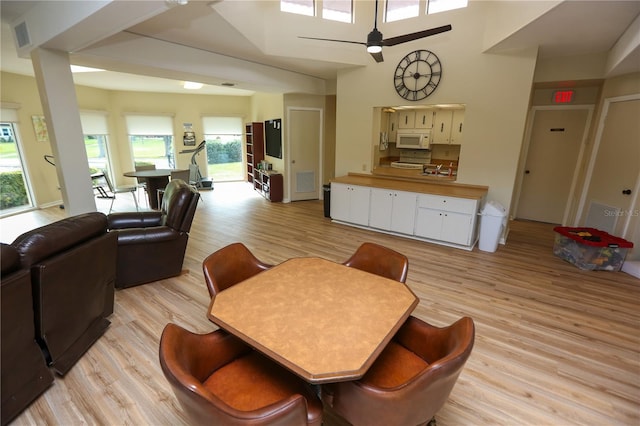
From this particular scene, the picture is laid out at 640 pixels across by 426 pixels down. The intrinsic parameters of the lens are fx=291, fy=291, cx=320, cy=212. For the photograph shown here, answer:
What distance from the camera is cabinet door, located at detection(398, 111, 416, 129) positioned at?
6.30 m

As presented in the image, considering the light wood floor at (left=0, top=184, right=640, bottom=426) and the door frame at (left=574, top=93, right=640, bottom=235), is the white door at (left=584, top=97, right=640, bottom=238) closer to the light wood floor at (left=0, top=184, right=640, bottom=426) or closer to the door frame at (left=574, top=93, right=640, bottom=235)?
the door frame at (left=574, top=93, right=640, bottom=235)

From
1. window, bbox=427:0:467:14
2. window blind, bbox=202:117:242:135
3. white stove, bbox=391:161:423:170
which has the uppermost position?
window, bbox=427:0:467:14

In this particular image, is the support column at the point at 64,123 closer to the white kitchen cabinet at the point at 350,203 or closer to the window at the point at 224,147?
the white kitchen cabinet at the point at 350,203

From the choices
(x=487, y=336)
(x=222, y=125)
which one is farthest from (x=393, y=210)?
(x=222, y=125)

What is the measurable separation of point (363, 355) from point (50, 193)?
26.3ft

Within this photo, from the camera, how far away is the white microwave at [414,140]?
6055 mm

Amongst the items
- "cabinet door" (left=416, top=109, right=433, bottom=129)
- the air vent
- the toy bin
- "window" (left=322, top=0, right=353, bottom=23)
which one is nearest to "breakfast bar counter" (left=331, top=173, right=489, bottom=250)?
the toy bin

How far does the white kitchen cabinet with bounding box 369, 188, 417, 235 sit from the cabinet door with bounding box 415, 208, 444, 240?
0.10 meters

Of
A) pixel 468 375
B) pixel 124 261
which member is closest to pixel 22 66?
pixel 124 261

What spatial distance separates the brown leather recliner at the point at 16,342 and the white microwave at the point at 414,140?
239 inches

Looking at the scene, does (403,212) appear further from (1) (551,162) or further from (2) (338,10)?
(2) (338,10)

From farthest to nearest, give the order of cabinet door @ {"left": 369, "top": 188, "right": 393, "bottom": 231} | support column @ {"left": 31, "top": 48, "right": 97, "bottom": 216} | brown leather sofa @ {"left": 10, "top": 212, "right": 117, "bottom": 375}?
cabinet door @ {"left": 369, "top": 188, "right": 393, "bottom": 231}
support column @ {"left": 31, "top": 48, "right": 97, "bottom": 216}
brown leather sofa @ {"left": 10, "top": 212, "right": 117, "bottom": 375}

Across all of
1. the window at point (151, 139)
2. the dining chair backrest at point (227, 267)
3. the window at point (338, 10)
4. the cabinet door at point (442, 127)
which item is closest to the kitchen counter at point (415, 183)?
the cabinet door at point (442, 127)

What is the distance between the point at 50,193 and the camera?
6.37 metres
